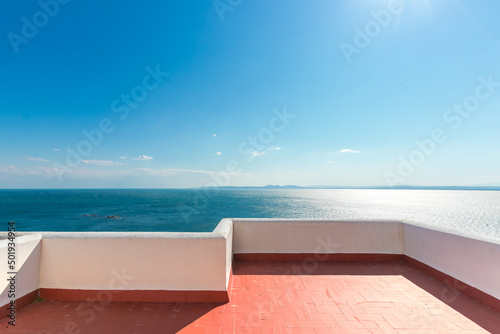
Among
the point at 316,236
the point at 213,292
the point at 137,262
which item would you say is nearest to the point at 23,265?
the point at 137,262

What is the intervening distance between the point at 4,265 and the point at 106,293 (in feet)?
3.45

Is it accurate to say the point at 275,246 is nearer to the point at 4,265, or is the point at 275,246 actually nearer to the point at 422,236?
the point at 422,236

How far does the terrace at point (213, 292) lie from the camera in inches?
98.7

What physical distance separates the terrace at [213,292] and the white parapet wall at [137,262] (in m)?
0.01

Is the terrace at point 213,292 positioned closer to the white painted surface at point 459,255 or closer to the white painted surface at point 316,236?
the white painted surface at point 459,255

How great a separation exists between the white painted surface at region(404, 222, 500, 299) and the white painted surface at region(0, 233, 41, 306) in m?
5.40

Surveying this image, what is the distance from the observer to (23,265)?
→ 2.73 m

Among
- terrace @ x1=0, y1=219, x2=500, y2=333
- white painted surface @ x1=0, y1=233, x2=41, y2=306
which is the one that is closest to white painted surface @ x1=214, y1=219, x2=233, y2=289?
terrace @ x1=0, y1=219, x2=500, y2=333

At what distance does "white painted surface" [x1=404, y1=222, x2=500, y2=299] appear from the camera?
2834 mm

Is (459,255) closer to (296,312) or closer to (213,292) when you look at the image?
(296,312)

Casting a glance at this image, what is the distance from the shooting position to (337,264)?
4164 mm

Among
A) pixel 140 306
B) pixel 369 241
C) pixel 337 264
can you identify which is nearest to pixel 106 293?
pixel 140 306

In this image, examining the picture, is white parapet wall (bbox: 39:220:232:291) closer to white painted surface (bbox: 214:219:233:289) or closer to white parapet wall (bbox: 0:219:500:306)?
white parapet wall (bbox: 0:219:500:306)

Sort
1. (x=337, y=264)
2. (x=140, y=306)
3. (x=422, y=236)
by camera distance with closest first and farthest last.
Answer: (x=140, y=306), (x=422, y=236), (x=337, y=264)
